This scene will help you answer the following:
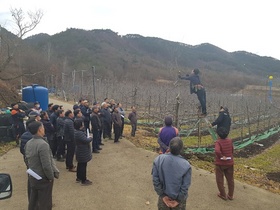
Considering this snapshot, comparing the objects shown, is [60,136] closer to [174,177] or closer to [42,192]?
[42,192]

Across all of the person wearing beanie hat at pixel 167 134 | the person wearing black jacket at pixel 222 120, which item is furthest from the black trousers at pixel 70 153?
the person wearing black jacket at pixel 222 120

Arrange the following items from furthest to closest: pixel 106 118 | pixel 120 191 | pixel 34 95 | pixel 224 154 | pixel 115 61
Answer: pixel 115 61, pixel 34 95, pixel 106 118, pixel 120 191, pixel 224 154

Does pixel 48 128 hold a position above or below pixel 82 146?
above

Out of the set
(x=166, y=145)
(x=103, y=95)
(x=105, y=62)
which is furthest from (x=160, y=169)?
(x=105, y=62)

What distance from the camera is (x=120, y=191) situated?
6.32 meters

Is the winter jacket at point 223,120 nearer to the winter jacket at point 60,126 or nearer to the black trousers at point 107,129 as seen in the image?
the black trousers at point 107,129

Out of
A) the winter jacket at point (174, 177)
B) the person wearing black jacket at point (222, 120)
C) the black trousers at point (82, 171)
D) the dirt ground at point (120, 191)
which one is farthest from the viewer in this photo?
the person wearing black jacket at point (222, 120)

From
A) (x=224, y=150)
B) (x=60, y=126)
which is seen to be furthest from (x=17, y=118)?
(x=224, y=150)

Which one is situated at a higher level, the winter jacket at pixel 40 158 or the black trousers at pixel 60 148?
the winter jacket at pixel 40 158

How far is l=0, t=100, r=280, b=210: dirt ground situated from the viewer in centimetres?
568

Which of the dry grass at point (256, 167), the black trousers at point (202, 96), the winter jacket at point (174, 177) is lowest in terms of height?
the dry grass at point (256, 167)

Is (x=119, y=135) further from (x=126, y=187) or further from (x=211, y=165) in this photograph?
(x=126, y=187)

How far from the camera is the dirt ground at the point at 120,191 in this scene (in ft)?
18.6

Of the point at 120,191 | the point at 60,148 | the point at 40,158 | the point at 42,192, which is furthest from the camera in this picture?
the point at 60,148
